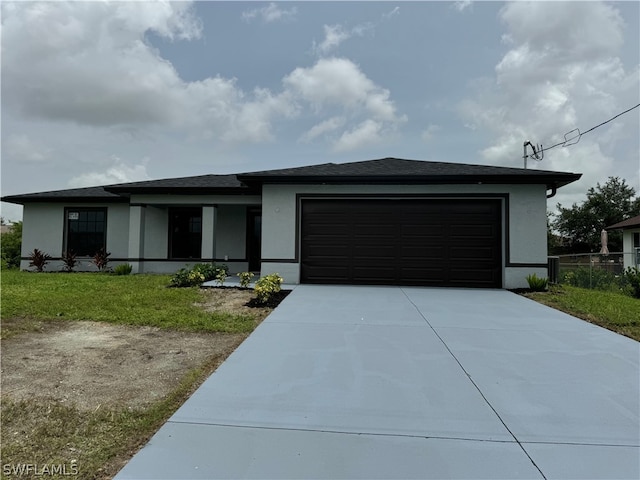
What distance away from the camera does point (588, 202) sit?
30.4 metres

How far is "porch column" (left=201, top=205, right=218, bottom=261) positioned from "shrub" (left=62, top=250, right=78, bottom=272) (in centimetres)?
560

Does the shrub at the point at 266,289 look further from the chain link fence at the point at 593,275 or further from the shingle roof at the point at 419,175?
the chain link fence at the point at 593,275

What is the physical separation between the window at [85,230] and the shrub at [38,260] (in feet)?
2.67

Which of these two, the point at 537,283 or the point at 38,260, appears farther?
the point at 38,260

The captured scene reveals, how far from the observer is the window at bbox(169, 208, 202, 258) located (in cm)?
1388

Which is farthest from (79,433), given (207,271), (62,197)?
(62,197)

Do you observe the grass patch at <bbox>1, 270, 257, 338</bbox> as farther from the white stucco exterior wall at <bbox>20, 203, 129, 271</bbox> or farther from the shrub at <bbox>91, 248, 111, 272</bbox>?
the white stucco exterior wall at <bbox>20, 203, 129, 271</bbox>

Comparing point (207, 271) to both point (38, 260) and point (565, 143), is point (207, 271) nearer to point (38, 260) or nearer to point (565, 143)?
point (38, 260)

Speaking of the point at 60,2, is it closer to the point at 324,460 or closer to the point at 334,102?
the point at 334,102

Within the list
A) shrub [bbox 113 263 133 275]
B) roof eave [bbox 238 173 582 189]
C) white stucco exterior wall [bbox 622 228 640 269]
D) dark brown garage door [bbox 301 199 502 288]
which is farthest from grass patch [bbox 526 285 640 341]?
shrub [bbox 113 263 133 275]

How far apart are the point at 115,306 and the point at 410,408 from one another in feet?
21.3

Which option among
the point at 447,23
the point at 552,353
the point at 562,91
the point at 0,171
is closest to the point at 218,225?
the point at 0,171

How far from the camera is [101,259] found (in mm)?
13578

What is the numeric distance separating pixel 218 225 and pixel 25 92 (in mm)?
7666
